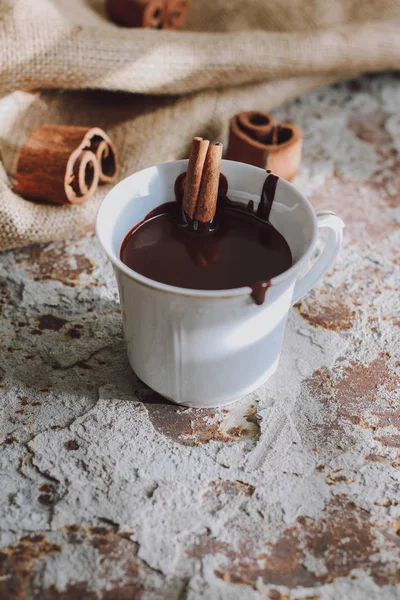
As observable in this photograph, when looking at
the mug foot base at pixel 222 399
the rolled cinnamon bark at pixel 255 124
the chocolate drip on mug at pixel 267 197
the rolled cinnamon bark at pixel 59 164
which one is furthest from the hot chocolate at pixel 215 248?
the rolled cinnamon bark at pixel 255 124

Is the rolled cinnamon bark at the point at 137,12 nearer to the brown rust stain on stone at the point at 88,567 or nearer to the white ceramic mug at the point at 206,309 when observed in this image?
the white ceramic mug at the point at 206,309

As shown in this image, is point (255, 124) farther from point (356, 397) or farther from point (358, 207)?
point (356, 397)

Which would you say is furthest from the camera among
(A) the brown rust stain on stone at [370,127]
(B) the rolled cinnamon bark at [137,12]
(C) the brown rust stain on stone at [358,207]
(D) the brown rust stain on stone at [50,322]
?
(A) the brown rust stain on stone at [370,127]

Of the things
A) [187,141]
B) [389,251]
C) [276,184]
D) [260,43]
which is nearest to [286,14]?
[260,43]

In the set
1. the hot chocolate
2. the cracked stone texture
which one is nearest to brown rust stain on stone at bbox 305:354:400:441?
the cracked stone texture

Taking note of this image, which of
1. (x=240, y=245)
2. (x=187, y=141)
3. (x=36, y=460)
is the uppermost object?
(x=240, y=245)

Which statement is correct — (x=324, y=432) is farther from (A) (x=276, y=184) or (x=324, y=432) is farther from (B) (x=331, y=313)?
(A) (x=276, y=184)
